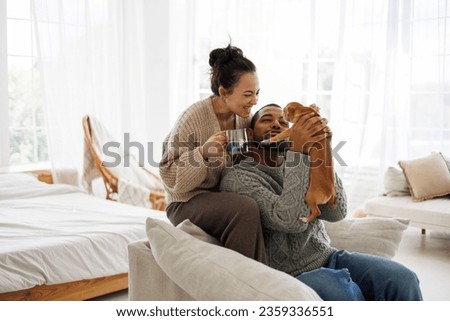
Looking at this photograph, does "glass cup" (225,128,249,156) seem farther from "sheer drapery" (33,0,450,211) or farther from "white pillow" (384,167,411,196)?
"white pillow" (384,167,411,196)

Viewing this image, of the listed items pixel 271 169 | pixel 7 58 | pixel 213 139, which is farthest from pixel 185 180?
pixel 7 58

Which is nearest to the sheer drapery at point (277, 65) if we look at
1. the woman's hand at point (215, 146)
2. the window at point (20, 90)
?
the window at point (20, 90)

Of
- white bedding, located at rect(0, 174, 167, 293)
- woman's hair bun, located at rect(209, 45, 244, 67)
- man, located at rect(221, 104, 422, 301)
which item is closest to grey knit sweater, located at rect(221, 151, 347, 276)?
man, located at rect(221, 104, 422, 301)

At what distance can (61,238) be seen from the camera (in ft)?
9.41

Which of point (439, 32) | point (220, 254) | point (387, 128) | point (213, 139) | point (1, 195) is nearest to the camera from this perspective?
point (220, 254)

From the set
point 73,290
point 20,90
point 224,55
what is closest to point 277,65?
point 20,90

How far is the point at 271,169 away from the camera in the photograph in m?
1.95

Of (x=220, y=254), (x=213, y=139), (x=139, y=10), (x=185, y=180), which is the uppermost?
(x=139, y=10)

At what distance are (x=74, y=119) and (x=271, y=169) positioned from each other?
3272 mm

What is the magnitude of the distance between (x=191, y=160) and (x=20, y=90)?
11.6ft

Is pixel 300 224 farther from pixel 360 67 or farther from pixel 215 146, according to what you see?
pixel 360 67

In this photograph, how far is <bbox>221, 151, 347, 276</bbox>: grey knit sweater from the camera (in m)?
1.73

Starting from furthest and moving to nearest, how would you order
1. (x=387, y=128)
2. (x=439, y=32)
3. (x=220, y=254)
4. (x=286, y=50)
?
1. (x=286, y=50)
2. (x=387, y=128)
3. (x=439, y=32)
4. (x=220, y=254)
